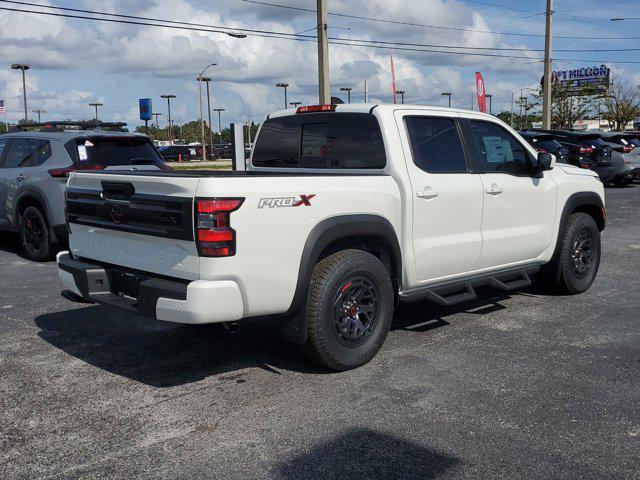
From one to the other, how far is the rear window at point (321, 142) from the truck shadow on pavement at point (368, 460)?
2.21 meters

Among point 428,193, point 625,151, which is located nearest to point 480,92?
point 625,151

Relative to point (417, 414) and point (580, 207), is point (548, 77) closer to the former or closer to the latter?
point (580, 207)

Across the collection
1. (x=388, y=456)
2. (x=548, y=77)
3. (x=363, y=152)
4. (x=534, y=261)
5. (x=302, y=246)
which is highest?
(x=548, y=77)

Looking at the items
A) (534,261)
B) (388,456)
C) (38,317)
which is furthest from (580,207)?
(38,317)

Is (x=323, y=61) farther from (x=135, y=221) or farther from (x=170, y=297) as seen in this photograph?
(x=170, y=297)

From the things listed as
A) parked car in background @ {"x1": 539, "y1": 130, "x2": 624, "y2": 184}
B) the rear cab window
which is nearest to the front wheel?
the rear cab window

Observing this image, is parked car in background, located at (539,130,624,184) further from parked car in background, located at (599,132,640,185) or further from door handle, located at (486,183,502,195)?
door handle, located at (486,183,502,195)

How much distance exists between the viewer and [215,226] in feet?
12.8

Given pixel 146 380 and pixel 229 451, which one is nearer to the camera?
pixel 229 451

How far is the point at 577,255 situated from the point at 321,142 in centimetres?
313

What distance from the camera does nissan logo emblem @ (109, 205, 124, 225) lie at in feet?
14.8

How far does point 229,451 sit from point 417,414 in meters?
1.13

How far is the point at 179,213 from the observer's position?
4.02 m

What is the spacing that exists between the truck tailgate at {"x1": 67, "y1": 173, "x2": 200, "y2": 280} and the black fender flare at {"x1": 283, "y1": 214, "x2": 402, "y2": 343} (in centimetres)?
69
